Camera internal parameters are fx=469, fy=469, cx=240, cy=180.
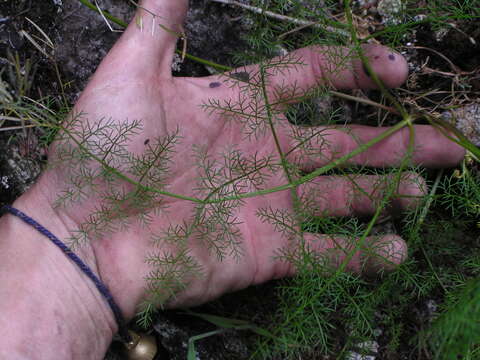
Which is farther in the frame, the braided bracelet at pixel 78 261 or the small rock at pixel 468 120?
the small rock at pixel 468 120

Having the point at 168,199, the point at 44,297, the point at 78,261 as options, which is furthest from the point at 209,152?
the point at 44,297

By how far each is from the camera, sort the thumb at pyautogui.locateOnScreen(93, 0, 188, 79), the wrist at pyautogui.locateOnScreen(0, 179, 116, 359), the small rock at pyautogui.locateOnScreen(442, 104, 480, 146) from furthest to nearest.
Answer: the small rock at pyautogui.locateOnScreen(442, 104, 480, 146) < the thumb at pyautogui.locateOnScreen(93, 0, 188, 79) < the wrist at pyautogui.locateOnScreen(0, 179, 116, 359)

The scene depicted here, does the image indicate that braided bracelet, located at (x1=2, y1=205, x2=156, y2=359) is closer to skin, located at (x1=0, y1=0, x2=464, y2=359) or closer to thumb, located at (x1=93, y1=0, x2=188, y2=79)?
skin, located at (x1=0, y1=0, x2=464, y2=359)

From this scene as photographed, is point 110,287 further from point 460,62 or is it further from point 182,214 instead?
point 460,62

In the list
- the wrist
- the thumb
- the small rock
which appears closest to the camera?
the wrist

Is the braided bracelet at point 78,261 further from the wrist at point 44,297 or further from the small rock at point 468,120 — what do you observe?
the small rock at point 468,120

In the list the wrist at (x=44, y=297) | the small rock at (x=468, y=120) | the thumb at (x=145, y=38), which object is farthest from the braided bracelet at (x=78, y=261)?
the small rock at (x=468, y=120)

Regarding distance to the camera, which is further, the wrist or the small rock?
the small rock

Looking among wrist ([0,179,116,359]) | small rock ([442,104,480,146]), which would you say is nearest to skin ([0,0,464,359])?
wrist ([0,179,116,359])
